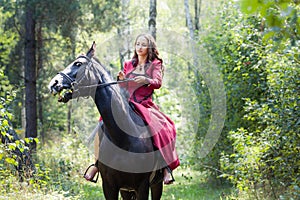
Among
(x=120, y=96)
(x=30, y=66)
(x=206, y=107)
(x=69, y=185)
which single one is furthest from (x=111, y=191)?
(x=30, y=66)

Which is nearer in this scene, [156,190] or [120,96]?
[120,96]

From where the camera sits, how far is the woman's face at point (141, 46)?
19.0 feet

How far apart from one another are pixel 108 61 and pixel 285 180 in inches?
558

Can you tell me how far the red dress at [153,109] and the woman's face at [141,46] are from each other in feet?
0.56

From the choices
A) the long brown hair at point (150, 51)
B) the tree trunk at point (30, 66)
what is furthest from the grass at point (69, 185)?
the long brown hair at point (150, 51)

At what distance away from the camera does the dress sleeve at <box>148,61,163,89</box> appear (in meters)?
5.54

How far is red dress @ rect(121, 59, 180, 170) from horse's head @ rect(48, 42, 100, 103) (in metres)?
0.84

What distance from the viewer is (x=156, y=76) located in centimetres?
567

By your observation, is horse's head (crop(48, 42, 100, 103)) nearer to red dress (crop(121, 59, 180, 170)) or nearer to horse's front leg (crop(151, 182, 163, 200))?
red dress (crop(121, 59, 180, 170))

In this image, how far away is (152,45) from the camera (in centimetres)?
586

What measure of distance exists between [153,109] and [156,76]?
45cm

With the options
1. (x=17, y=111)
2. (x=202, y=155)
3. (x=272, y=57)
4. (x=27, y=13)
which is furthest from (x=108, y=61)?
(x=272, y=57)

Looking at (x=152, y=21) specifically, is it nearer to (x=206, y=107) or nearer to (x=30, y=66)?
(x=206, y=107)

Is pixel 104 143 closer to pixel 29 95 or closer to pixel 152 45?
pixel 152 45
